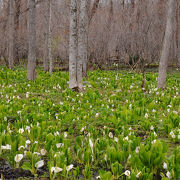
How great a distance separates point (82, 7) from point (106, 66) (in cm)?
905

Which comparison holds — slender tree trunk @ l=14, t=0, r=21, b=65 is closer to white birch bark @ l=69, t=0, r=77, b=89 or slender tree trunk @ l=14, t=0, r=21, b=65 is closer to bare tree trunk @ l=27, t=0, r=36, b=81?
bare tree trunk @ l=27, t=0, r=36, b=81

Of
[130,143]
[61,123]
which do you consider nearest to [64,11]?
[61,123]

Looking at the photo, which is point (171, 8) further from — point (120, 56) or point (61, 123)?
point (120, 56)

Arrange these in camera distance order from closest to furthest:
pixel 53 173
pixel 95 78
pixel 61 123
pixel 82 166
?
pixel 53 173 < pixel 82 166 < pixel 61 123 < pixel 95 78

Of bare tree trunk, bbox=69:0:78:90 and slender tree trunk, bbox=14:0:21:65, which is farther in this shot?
slender tree trunk, bbox=14:0:21:65

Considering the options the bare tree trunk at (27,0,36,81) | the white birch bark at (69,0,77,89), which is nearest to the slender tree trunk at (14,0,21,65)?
the bare tree trunk at (27,0,36,81)

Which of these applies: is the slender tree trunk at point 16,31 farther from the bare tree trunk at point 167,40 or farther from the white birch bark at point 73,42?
the bare tree trunk at point 167,40

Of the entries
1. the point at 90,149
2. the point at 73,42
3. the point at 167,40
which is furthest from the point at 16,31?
the point at 90,149

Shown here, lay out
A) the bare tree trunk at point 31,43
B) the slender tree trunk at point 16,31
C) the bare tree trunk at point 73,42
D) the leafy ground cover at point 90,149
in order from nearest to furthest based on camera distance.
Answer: the leafy ground cover at point 90,149, the bare tree trunk at point 73,42, the bare tree trunk at point 31,43, the slender tree trunk at point 16,31

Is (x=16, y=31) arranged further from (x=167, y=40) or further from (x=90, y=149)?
(x=90, y=149)

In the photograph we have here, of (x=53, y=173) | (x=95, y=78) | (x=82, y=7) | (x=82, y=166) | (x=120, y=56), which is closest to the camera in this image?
(x=53, y=173)

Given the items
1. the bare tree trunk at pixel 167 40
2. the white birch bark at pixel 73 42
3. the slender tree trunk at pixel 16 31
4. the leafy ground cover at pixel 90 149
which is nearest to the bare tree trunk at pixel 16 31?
the slender tree trunk at pixel 16 31

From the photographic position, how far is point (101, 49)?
1648 cm

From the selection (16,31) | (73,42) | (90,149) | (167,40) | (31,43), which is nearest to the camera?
(90,149)
